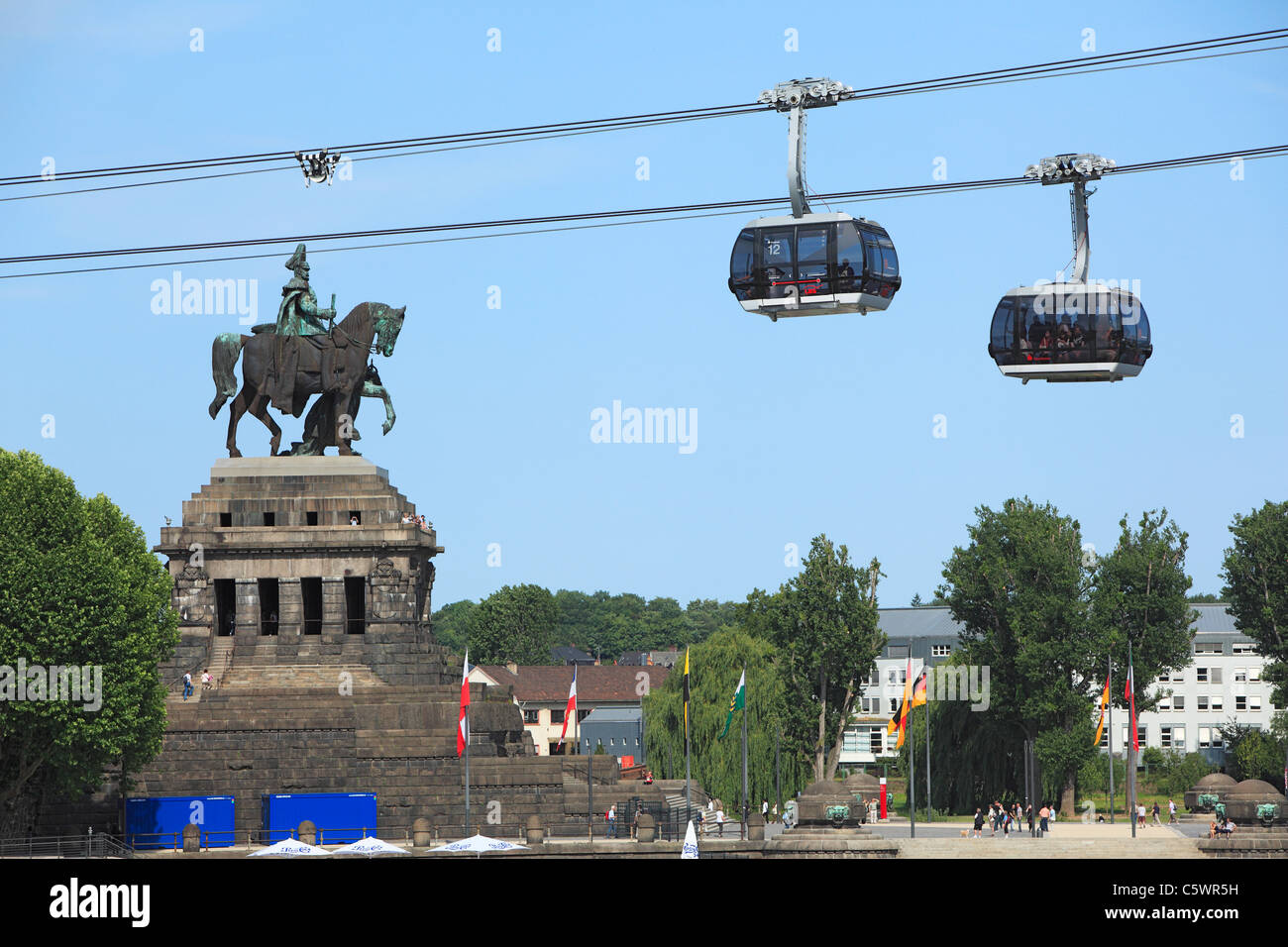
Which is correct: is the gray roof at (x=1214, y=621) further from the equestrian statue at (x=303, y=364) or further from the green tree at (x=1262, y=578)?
the equestrian statue at (x=303, y=364)

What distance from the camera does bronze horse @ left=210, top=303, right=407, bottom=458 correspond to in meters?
79.6

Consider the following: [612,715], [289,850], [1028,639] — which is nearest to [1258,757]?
[1028,639]

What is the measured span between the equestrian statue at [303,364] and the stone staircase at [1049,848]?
29.6 metres

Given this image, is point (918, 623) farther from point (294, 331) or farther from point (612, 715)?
point (294, 331)

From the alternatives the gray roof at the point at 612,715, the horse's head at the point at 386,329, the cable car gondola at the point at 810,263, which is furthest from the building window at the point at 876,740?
the cable car gondola at the point at 810,263

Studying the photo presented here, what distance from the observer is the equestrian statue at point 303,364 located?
79.6 m

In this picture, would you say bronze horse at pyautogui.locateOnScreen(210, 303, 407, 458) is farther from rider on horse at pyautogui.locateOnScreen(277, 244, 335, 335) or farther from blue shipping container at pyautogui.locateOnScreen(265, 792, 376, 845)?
blue shipping container at pyautogui.locateOnScreen(265, 792, 376, 845)

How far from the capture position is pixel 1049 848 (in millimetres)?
64312

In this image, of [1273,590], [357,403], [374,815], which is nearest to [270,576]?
[357,403]

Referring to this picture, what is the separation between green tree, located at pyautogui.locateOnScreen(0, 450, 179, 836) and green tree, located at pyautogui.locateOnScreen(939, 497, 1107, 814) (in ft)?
170

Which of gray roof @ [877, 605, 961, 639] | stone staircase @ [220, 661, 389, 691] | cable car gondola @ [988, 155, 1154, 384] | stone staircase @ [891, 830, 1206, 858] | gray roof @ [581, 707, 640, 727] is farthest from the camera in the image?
gray roof @ [581, 707, 640, 727]

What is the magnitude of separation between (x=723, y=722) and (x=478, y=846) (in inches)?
1704

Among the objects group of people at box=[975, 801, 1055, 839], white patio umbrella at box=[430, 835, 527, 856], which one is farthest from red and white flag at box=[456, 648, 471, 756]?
group of people at box=[975, 801, 1055, 839]

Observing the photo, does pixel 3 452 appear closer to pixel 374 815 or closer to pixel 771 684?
pixel 374 815
